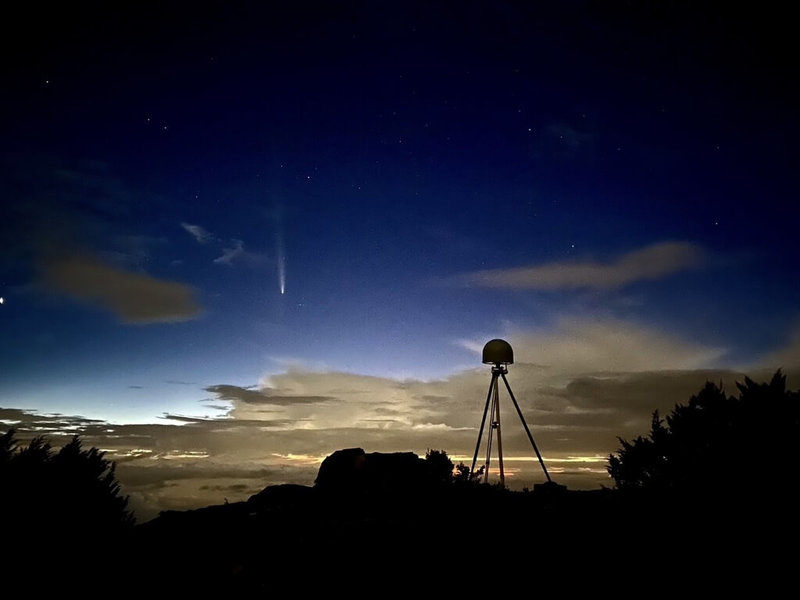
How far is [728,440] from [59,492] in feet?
77.4

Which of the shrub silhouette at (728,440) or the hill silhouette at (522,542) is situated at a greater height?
the shrub silhouette at (728,440)

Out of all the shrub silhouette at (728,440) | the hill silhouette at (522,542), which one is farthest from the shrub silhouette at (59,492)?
the shrub silhouette at (728,440)

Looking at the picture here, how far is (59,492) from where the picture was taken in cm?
1833

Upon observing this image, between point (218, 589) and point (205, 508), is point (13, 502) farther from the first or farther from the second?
point (218, 589)

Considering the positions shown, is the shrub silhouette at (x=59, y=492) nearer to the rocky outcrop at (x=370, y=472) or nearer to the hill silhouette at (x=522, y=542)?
the hill silhouette at (x=522, y=542)

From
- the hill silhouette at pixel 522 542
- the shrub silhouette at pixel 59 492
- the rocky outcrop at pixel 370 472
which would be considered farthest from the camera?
the rocky outcrop at pixel 370 472

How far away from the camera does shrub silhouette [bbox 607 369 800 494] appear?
10.0m

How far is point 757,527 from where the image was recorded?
798 centimetres

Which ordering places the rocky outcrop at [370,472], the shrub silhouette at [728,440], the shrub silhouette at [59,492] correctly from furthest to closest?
the rocky outcrop at [370,472]
the shrub silhouette at [59,492]
the shrub silhouette at [728,440]

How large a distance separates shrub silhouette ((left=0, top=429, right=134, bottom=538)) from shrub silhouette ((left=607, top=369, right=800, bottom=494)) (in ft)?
50.2

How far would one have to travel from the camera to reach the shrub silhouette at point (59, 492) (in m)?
12.9

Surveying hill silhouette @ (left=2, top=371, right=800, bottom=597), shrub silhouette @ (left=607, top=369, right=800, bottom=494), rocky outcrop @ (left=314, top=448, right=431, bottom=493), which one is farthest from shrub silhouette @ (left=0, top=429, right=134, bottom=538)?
shrub silhouette @ (left=607, top=369, right=800, bottom=494)

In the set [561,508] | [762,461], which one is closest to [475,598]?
[561,508]

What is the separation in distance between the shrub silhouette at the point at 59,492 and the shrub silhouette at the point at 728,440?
15299 mm
